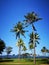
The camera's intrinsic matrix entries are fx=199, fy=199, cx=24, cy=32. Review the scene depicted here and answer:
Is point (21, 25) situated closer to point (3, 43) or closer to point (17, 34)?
point (17, 34)

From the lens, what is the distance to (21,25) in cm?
5241

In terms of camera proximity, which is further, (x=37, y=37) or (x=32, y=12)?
(x=37, y=37)

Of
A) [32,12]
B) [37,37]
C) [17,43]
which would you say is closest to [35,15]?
[32,12]

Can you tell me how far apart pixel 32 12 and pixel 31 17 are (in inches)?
53.8

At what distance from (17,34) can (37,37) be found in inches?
231

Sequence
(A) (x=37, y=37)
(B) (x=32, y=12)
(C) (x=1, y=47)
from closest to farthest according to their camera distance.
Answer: (B) (x=32, y=12), (C) (x=1, y=47), (A) (x=37, y=37)

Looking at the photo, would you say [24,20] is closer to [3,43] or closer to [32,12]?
[32,12]

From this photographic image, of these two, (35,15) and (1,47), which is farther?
(1,47)

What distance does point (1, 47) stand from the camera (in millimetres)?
51125

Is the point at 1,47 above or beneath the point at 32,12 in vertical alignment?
beneath

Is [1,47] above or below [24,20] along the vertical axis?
below

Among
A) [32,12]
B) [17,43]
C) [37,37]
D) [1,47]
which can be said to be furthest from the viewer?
[17,43]

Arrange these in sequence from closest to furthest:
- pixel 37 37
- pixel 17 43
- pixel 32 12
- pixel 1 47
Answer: pixel 32 12 < pixel 1 47 < pixel 37 37 < pixel 17 43

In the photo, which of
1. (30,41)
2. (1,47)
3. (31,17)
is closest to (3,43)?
(1,47)
